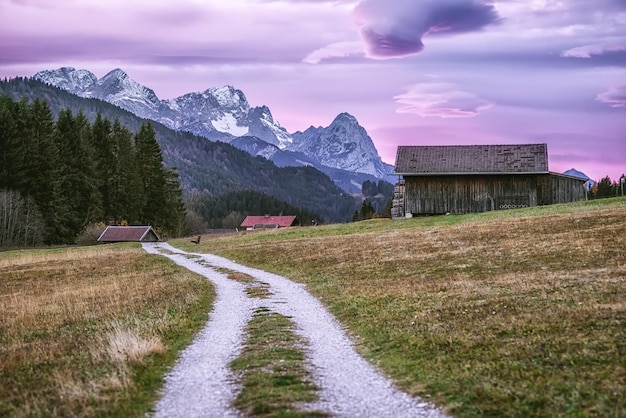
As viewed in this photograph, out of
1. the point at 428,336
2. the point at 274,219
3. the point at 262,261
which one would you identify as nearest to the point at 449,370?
the point at 428,336

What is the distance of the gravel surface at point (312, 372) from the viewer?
9820 millimetres

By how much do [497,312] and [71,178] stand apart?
272 feet

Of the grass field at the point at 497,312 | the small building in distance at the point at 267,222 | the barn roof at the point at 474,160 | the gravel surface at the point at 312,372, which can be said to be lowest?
the gravel surface at the point at 312,372

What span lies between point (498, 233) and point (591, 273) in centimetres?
1686

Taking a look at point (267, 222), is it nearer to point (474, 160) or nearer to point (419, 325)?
point (474, 160)

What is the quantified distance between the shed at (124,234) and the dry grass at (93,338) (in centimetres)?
5136

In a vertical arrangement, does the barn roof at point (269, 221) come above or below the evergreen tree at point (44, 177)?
below

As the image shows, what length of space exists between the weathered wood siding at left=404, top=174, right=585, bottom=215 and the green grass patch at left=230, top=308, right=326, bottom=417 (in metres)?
53.8

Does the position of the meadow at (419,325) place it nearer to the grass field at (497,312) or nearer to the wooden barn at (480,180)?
the grass field at (497,312)

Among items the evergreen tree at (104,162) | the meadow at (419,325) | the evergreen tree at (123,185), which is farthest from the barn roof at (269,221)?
the meadow at (419,325)

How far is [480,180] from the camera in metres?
68.2

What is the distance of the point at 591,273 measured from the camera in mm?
21078

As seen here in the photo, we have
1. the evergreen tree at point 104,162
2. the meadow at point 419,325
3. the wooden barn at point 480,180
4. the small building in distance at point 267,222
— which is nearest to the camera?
the meadow at point 419,325

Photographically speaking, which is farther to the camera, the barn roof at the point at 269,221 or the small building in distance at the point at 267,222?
the barn roof at the point at 269,221
